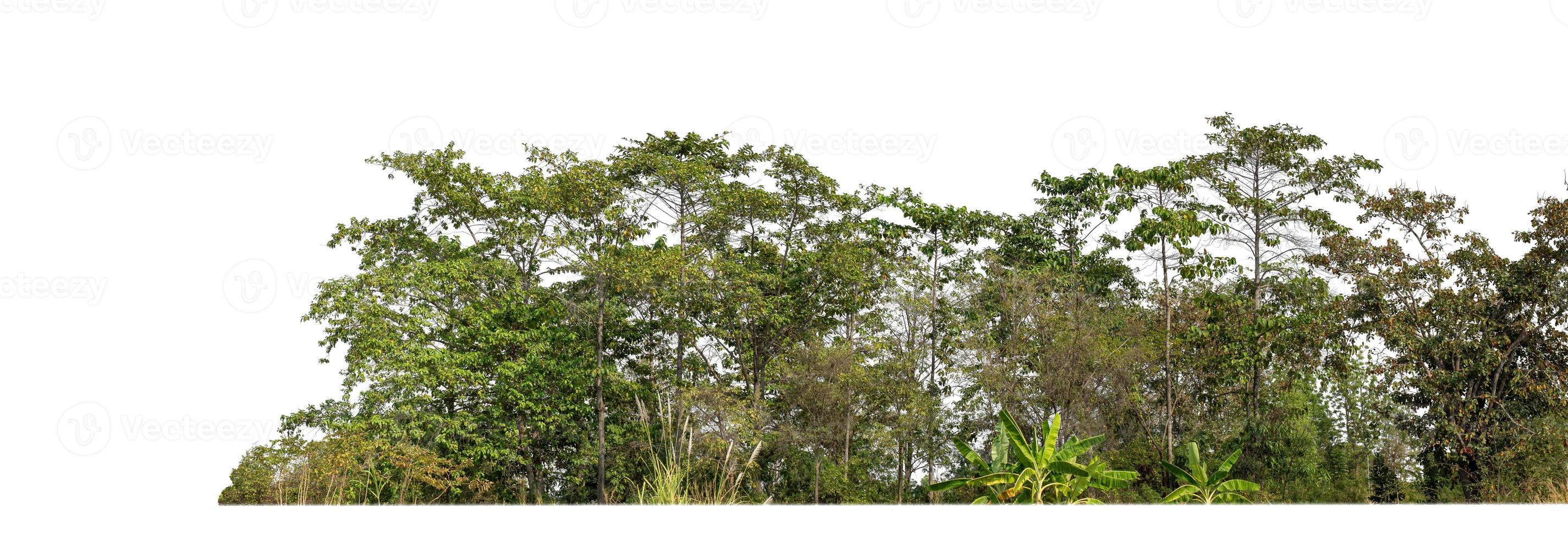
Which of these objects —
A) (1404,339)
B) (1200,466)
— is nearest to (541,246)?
(1200,466)

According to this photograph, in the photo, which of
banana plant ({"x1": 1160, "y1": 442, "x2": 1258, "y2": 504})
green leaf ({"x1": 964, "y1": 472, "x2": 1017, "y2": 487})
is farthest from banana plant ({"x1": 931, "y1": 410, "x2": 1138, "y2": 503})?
banana plant ({"x1": 1160, "y1": 442, "x2": 1258, "y2": 504})

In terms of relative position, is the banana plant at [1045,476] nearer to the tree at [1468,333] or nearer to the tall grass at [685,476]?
the tall grass at [685,476]

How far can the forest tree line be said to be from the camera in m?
18.4

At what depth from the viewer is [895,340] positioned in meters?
22.6

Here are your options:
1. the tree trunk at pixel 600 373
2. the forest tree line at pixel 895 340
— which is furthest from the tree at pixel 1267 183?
the tree trunk at pixel 600 373

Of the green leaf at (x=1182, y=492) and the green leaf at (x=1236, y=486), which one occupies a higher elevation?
the green leaf at (x=1236, y=486)

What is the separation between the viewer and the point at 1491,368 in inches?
703

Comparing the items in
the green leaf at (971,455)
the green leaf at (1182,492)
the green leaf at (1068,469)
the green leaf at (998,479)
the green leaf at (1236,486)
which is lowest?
the green leaf at (1182,492)

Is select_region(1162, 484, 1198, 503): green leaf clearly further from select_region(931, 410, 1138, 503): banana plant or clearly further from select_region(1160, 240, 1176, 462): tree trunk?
select_region(1160, 240, 1176, 462): tree trunk

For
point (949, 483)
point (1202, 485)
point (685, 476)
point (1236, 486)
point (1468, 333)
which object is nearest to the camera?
point (685, 476)

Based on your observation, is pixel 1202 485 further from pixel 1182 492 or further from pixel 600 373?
pixel 600 373

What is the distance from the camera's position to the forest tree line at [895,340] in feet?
60.5

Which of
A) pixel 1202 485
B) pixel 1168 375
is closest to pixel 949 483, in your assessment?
pixel 1202 485

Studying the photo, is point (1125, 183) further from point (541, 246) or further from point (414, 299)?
point (414, 299)
